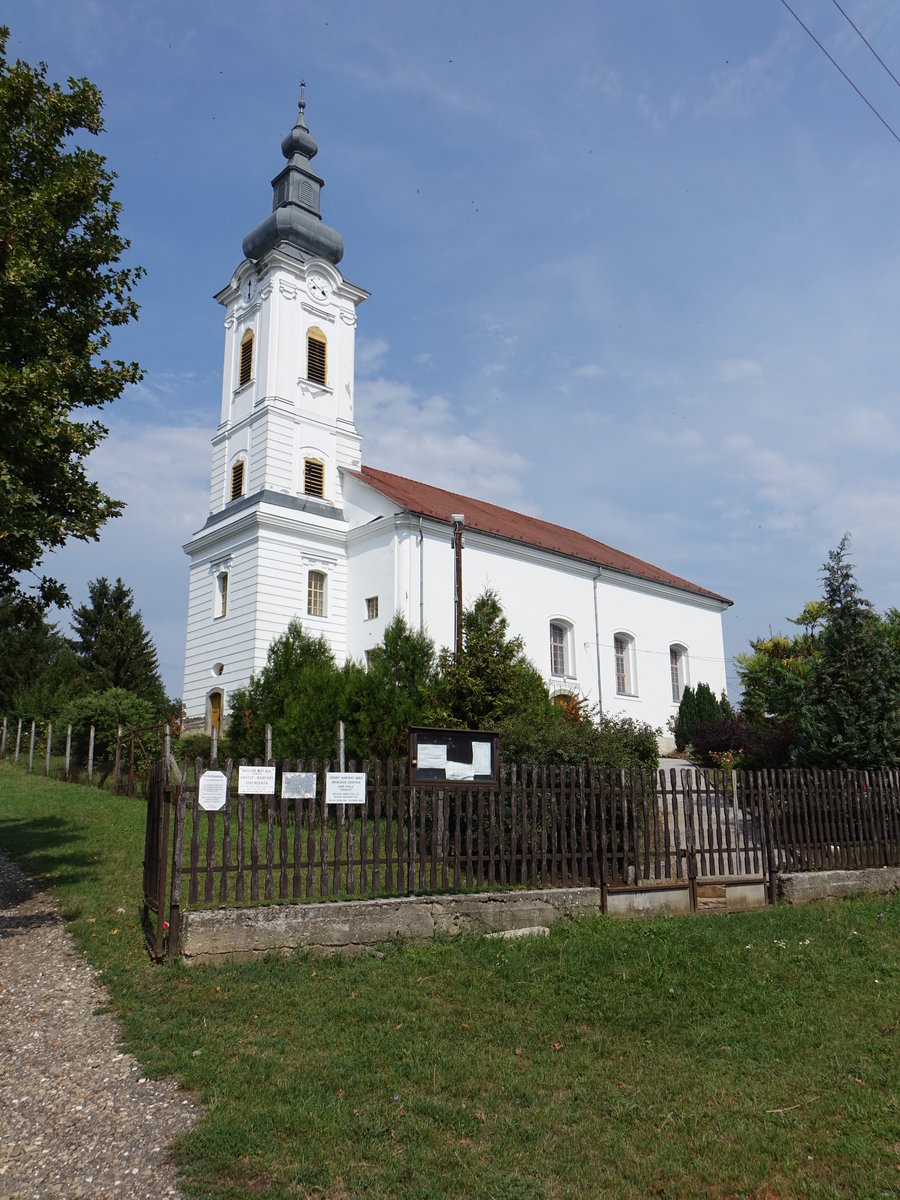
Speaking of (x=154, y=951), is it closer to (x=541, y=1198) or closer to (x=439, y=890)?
(x=439, y=890)

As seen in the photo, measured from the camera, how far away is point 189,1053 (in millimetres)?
5777

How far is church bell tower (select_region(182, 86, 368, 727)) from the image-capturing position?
91.1 ft

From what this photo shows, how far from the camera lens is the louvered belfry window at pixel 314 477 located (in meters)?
29.8

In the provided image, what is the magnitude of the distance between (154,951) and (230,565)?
21775 millimetres

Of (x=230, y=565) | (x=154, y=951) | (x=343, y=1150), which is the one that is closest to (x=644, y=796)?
(x=154, y=951)

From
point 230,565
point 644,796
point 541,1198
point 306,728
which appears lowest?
point 541,1198

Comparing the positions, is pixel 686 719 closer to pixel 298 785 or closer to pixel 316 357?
pixel 316 357

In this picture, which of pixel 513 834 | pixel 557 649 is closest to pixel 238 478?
pixel 557 649

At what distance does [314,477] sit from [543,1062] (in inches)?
1017

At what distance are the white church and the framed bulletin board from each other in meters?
15.9

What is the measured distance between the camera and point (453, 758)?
32.2ft

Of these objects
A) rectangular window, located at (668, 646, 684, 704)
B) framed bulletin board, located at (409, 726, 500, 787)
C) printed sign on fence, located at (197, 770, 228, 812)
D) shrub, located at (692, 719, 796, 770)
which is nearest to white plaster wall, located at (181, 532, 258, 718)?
shrub, located at (692, 719, 796, 770)

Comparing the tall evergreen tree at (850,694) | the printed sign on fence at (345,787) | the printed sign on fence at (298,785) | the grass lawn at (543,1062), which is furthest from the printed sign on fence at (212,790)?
the tall evergreen tree at (850,694)

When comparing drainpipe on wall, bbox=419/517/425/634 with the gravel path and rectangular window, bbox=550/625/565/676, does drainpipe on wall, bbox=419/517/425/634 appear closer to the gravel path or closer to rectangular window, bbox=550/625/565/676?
rectangular window, bbox=550/625/565/676
